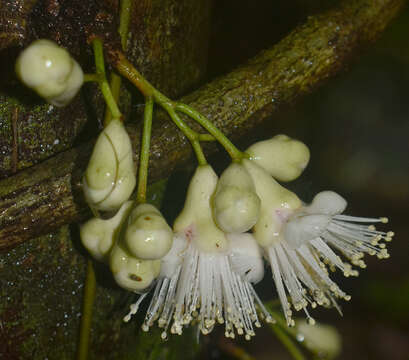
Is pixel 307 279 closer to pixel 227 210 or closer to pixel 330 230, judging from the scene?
pixel 330 230

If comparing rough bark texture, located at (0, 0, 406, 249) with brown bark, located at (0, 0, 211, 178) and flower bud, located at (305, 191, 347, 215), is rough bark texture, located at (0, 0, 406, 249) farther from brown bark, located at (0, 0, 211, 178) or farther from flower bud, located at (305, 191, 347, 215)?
flower bud, located at (305, 191, 347, 215)

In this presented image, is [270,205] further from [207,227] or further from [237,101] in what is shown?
[237,101]

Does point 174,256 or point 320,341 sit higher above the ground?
point 174,256

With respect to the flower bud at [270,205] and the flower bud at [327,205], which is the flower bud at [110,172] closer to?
the flower bud at [270,205]

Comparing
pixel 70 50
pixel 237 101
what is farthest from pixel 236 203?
pixel 70 50

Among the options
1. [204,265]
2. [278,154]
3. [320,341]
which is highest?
[278,154]

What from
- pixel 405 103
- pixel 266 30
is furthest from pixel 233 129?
pixel 405 103
